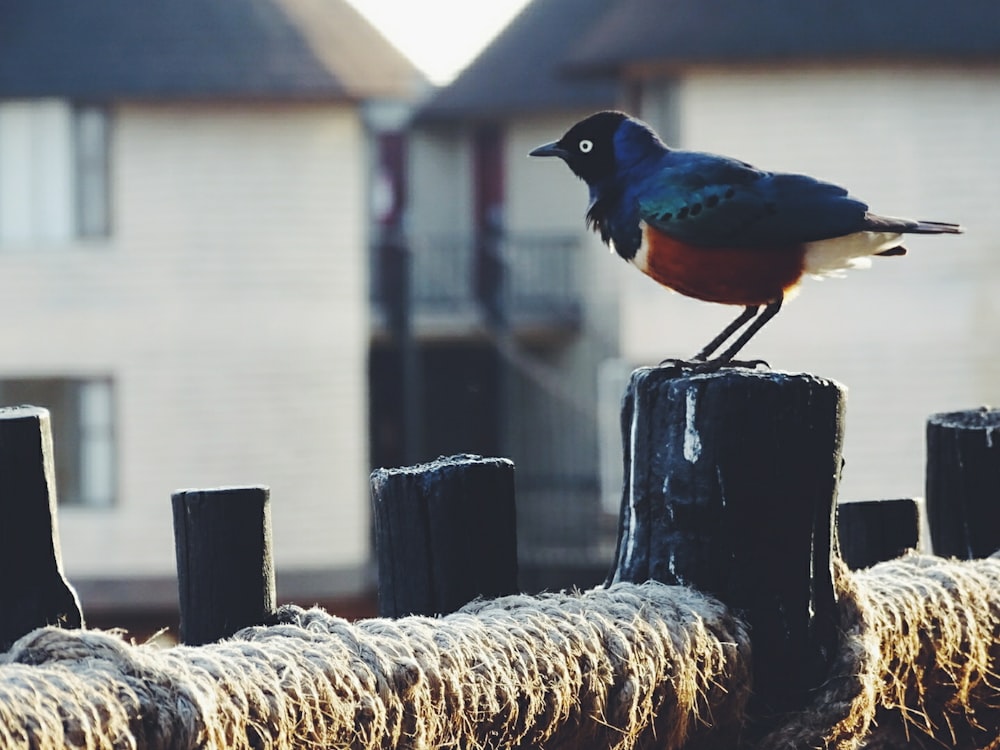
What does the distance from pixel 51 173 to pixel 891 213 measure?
9.24 meters

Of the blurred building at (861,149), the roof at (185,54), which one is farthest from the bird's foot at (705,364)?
the roof at (185,54)

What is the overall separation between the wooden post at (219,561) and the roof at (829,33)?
15.6 metres

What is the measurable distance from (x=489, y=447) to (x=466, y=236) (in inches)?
120

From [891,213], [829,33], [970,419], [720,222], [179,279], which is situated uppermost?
[829,33]

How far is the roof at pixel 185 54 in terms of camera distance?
18.0 m

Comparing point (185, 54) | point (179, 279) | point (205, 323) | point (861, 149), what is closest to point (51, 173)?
point (179, 279)

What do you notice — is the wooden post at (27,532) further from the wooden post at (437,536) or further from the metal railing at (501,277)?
the metal railing at (501,277)

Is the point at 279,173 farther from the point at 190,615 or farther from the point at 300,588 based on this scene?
the point at 190,615

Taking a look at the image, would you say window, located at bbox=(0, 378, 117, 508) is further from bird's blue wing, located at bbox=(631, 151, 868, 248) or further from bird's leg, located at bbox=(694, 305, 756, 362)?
bird's blue wing, located at bbox=(631, 151, 868, 248)

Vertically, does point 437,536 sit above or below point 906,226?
below

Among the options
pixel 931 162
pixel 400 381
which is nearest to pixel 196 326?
pixel 400 381

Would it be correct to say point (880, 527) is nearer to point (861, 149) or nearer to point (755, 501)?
point (755, 501)

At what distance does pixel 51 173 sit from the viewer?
18891 millimetres

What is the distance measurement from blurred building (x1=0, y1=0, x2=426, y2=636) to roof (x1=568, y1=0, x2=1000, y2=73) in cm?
308
